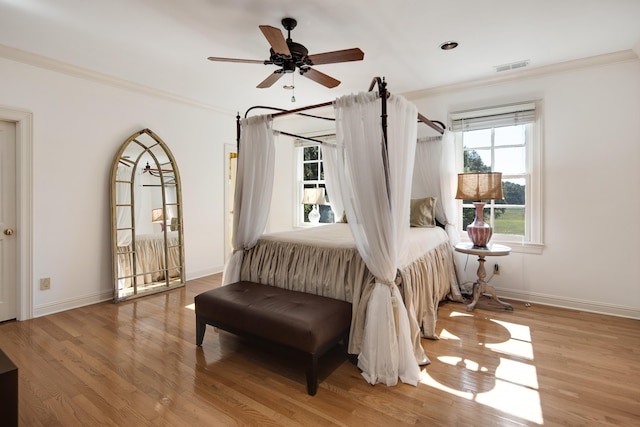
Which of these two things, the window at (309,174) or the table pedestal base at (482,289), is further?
the window at (309,174)

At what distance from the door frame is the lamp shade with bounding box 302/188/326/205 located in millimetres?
3328

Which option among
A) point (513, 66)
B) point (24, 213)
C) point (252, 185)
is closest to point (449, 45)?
point (513, 66)

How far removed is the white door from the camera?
3.09 metres

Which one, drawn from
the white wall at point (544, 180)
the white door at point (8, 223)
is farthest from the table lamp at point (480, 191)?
the white door at point (8, 223)

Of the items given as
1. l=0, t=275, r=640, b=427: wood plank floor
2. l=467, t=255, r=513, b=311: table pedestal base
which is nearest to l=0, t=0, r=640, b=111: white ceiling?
l=467, t=255, r=513, b=311: table pedestal base

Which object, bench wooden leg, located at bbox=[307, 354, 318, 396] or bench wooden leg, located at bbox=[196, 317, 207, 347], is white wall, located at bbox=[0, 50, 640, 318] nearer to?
bench wooden leg, located at bbox=[196, 317, 207, 347]

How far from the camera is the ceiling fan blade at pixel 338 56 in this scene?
7.49 feet

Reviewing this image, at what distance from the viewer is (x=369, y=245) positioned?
A: 2.21 m

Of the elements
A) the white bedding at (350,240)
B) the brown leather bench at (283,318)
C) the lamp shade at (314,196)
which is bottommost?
the brown leather bench at (283,318)

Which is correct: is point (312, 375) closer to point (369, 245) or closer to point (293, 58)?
point (369, 245)

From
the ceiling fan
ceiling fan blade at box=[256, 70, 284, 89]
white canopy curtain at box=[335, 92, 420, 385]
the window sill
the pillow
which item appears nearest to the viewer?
white canopy curtain at box=[335, 92, 420, 385]

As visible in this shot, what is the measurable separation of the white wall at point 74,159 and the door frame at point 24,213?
43 mm

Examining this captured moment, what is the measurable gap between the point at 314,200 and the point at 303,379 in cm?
324

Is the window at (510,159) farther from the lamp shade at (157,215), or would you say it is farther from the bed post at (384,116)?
the lamp shade at (157,215)
